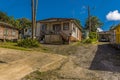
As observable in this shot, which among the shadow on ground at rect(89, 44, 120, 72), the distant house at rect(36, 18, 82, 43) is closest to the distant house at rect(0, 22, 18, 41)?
the distant house at rect(36, 18, 82, 43)

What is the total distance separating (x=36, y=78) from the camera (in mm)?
9570

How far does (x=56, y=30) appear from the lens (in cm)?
3381

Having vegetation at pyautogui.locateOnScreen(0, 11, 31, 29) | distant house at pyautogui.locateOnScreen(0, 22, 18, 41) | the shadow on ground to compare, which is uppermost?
vegetation at pyautogui.locateOnScreen(0, 11, 31, 29)

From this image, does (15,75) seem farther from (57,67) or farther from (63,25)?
(63,25)

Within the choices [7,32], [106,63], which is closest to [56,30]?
[7,32]

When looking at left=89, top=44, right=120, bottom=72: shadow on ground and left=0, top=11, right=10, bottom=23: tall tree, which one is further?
left=0, top=11, right=10, bottom=23: tall tree

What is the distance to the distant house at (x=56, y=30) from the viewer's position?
100 feet

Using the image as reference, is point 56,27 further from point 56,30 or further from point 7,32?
point 7,32

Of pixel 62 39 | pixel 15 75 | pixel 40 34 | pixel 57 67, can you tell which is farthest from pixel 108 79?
pixel 40 34

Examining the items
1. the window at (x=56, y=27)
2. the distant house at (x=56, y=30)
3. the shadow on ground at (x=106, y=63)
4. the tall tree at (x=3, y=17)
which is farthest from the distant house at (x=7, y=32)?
the shadow on ground at (x=106, y=63)

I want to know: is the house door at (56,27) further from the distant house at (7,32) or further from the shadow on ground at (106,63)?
the shadow on ground at (106,63)

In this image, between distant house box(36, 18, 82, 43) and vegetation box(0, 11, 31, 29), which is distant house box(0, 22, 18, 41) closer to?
distant house box(36, 18, 82, 43)

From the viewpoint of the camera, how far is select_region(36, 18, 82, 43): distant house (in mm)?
30608

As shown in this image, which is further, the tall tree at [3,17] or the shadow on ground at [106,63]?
the tall tree at [3,17]
